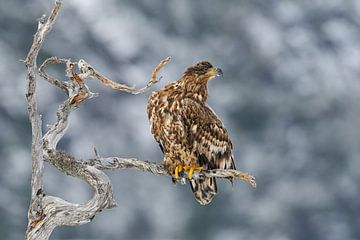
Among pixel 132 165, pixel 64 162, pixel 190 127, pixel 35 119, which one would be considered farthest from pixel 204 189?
pixel 35 119

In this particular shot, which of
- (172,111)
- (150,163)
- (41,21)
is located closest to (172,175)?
(150,163)

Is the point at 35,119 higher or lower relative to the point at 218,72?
lower

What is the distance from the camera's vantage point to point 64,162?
9.36 m

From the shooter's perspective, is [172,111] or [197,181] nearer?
[172,111]

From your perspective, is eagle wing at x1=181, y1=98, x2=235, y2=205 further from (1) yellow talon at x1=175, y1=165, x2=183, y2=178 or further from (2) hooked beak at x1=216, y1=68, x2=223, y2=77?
(2) hooked beak at x1=216, y1=68, x2=223, y2=77

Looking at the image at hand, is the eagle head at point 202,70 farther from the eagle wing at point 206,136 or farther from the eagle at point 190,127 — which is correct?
the eagle wing at point 206,136

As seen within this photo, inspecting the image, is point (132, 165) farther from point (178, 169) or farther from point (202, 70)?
point (202, 70)

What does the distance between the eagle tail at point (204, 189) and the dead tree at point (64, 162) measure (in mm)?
485

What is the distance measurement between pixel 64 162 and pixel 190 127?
2140mm

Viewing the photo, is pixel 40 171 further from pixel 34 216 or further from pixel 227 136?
pixel 227 136

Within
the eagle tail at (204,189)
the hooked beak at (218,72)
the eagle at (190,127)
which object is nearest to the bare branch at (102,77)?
the eagle at (190,127)

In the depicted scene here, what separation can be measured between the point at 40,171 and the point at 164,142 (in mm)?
2144

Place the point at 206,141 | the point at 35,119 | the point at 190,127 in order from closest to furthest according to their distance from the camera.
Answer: the point at 35,119 < the point at 190,127 < the point at 206,141

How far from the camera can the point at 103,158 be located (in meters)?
9.60
